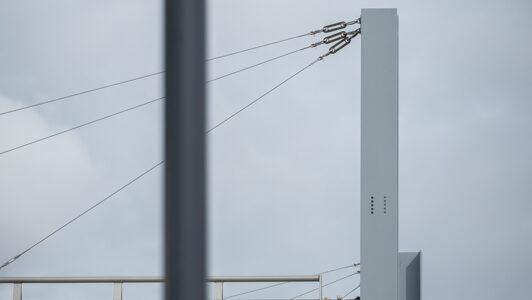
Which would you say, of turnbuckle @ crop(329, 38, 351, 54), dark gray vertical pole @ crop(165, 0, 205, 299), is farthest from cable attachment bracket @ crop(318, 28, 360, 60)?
dark gray vertical pole @ crop(165, 0, 205, 299)

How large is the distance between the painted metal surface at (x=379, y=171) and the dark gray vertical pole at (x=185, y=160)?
6.94 m

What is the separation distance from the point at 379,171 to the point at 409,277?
1.03m

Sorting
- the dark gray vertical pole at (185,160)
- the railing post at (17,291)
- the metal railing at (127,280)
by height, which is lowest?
the railing post at (17,291)

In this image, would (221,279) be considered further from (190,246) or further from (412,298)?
(190,246)

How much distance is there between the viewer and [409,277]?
8680 mm

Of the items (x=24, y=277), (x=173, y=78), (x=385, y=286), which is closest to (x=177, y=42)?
(x=173, y=78)

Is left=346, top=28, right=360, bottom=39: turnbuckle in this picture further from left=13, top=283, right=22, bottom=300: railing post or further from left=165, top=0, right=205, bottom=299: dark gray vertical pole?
left=165, top=0, right=205, bottom=299: dark gray vertical pole

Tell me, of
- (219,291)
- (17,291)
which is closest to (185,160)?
(219,291)

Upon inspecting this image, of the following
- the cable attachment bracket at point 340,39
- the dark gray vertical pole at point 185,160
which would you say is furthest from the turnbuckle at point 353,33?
the dark gray vertical pole at point 185,160

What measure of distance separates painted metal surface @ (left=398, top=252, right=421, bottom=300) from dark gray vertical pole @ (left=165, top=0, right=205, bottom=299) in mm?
7051

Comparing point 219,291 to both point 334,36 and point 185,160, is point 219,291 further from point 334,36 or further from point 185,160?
point 185,160

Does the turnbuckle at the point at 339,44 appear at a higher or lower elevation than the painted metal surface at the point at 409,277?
higher

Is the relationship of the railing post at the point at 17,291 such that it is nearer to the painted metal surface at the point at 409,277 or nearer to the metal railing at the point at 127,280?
the metal railing at the point at 127,280

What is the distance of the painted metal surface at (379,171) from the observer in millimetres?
8484
